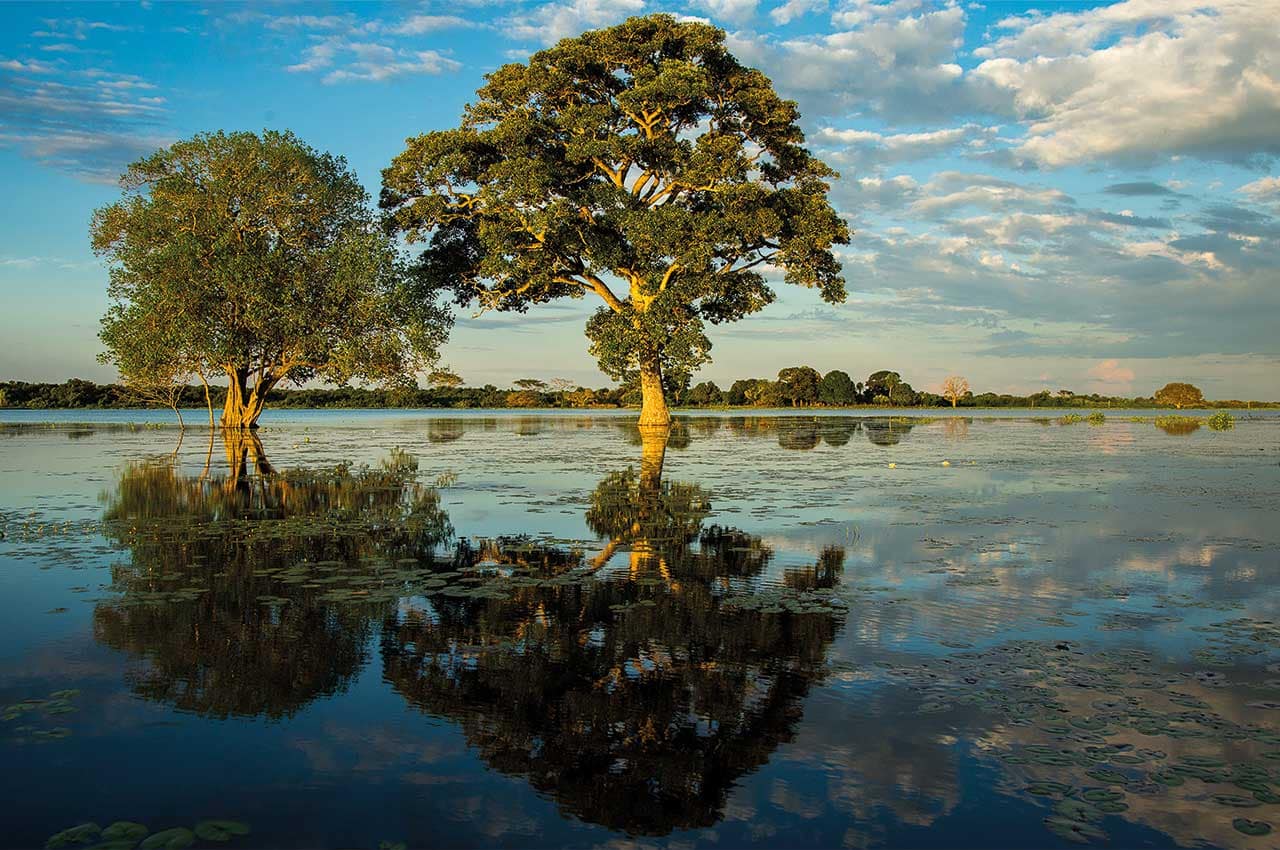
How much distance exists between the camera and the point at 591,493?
1838cm

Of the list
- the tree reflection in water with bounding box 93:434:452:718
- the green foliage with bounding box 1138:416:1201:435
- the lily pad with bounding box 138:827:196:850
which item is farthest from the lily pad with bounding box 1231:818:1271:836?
the green foliage with bounding box 1138:416:1201:435

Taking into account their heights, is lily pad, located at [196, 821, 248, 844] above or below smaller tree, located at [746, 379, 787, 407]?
below

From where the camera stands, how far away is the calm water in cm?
422

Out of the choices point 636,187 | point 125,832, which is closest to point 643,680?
point 125,832

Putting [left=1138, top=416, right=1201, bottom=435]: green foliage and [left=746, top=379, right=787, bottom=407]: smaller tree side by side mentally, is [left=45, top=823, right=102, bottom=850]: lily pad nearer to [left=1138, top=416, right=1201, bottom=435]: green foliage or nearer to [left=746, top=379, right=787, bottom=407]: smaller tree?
[left=1138, top=416, right=1201, bottom=435]: green foliage

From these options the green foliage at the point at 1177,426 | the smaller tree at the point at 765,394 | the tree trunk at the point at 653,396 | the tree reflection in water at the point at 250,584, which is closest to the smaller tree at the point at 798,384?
the smaller tree at the point at 765,394

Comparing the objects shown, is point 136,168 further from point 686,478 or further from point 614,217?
point 686,478

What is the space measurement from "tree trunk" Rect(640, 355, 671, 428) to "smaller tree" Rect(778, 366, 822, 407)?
7647 centimetres

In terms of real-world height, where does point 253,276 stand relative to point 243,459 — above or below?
above

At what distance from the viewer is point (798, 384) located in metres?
124

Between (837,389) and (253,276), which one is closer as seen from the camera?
(253,276)

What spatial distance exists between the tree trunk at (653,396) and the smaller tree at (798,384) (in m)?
76.5

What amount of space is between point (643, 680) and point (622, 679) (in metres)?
0.15

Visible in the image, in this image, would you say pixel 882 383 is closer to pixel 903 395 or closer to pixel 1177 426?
pixel 903 395
